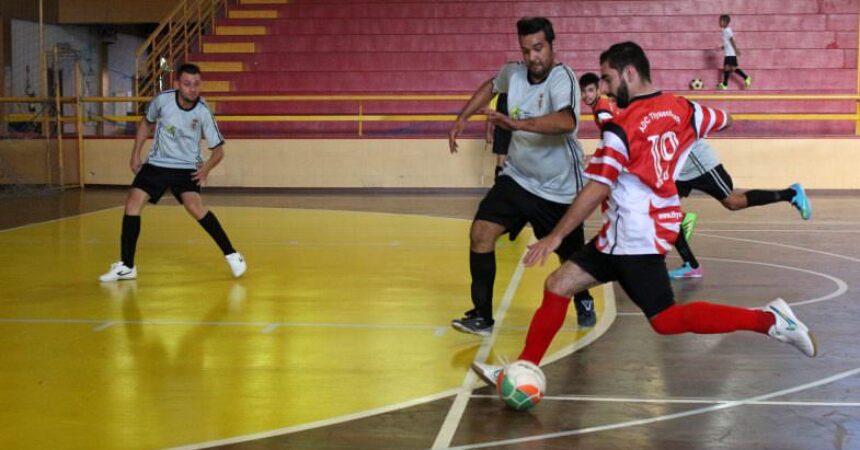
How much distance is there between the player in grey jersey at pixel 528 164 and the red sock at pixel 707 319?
1.57 m

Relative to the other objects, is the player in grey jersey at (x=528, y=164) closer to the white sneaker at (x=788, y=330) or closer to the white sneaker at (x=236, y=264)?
the white sneaker at (x=788, y=330)

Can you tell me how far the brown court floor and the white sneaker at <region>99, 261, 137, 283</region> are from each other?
403 cm

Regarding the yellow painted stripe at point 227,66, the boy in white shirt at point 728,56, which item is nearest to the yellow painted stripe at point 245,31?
the yellow painted stripe at point 227,66

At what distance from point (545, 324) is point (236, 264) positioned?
481 cm

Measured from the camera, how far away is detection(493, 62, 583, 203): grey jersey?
22.4 ft

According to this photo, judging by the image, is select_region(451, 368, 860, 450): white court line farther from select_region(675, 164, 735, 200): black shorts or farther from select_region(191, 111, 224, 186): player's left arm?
select_region(191, 111, 224, 186): player's left arm

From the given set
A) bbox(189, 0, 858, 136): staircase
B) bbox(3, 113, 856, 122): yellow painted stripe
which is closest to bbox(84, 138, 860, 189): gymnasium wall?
bbox(3, 113, 856, 122): yellow painted stripe

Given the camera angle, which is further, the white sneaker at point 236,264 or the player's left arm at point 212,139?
the white sneaker at point 236,264

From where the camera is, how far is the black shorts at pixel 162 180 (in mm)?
9617

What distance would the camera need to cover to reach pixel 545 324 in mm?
5555

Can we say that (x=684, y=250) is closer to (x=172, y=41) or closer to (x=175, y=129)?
(x=175, y=129)

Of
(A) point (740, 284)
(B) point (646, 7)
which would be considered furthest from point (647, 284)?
(B) point (646, 7)

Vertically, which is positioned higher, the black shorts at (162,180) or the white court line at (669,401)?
the black shorts at (162,180)

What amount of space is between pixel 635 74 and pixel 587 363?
186 cm
